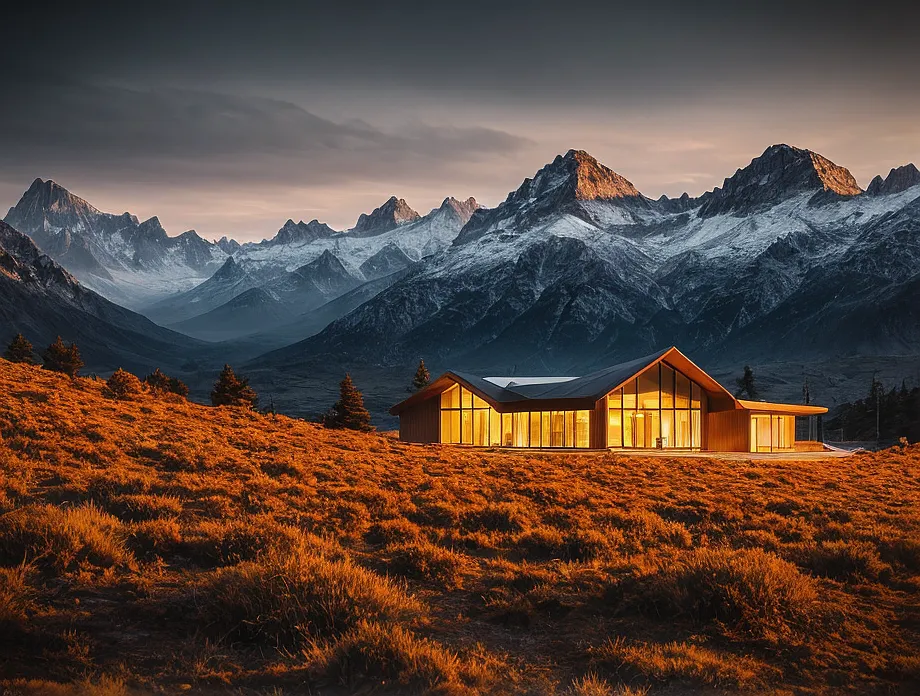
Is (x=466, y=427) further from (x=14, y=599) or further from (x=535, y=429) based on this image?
(x=14, y=599)

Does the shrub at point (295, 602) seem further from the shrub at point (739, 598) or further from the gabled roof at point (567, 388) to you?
the gabled roof at point (567, 388)

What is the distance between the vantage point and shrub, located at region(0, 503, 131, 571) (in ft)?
31.8

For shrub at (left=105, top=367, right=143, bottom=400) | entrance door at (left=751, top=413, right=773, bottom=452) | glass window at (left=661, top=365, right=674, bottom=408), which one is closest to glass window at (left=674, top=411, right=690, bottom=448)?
glass window at (left=661, top=365, right=674, bottom=408)

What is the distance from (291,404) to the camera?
19750 centimetres

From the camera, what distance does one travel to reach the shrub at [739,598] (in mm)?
8984

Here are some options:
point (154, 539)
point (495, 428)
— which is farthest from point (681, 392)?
point (154, 539)

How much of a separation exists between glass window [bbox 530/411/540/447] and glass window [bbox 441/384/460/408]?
5568 mm

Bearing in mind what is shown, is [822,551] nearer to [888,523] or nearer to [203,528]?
[888,523]

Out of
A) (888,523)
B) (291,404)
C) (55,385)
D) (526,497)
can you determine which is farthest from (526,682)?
(291,404)

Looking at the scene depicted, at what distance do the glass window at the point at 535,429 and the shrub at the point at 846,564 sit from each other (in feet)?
109

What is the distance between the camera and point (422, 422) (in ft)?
168

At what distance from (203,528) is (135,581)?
229 centimetres

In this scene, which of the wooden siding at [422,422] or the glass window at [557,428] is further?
the wooden siding at [422,422]

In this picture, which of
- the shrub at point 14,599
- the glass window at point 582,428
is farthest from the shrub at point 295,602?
the glass window at point 582,428
